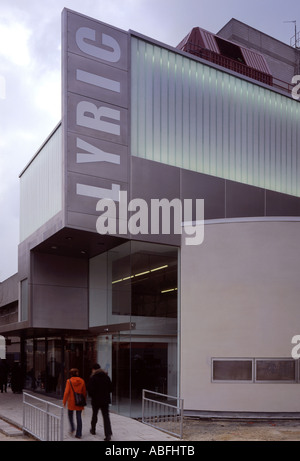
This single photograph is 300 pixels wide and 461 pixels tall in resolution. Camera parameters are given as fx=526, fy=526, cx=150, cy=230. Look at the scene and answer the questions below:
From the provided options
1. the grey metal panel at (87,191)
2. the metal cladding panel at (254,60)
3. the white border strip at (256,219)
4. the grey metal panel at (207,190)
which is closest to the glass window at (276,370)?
the white border strip at (256,219)

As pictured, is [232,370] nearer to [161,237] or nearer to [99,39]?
[161,237]

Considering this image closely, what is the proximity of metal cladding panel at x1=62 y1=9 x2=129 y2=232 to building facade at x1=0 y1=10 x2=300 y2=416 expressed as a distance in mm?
41

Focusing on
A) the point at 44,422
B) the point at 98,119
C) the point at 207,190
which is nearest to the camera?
the point at 44,422

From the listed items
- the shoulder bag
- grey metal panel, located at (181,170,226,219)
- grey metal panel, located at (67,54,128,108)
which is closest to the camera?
the shoulder bag

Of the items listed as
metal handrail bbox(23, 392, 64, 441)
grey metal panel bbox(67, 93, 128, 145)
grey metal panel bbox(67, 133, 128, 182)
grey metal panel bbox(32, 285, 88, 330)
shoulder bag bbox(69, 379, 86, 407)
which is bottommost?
metal handrail bbox(23, 392, 64, 441)

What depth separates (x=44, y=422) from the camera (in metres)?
11.5

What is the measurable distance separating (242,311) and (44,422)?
23.7 ft

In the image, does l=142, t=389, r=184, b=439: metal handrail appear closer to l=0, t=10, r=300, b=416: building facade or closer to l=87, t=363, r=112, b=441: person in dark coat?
l=0, t=10, r=300, b=416: building facade

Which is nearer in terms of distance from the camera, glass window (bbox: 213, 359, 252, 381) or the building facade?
glass window (bbox: 213, 359, 252, 381)

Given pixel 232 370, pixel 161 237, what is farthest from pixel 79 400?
pixel 161 237

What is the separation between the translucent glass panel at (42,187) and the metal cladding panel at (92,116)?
2.00 metres

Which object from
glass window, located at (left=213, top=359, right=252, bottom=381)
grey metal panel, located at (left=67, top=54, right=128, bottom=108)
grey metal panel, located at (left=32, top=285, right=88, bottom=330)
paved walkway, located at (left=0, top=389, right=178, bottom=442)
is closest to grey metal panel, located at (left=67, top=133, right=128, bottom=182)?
grey metal panel, located at (left=67, top=54, right=128, bottom=108)

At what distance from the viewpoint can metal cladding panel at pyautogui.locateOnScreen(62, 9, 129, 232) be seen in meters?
16.3

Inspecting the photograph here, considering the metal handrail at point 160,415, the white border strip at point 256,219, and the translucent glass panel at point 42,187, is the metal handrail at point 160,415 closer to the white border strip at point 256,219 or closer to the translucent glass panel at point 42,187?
the white border strip at point 256,219
